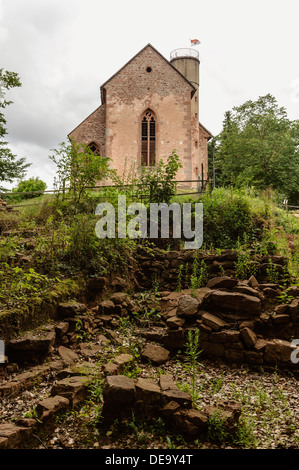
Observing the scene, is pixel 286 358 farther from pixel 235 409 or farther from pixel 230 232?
pixel 230 232

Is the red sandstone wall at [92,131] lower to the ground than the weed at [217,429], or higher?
higher

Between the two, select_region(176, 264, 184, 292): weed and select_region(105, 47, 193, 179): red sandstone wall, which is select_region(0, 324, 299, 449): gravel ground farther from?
select_region(105, 47, 193, 179): red sandstone wall

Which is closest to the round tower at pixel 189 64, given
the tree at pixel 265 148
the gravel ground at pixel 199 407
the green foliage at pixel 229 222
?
the tree at pixel 265 148

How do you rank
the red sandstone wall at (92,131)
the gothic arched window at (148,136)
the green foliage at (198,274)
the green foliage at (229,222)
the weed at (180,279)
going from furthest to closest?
1. the red sandstone wall at (92,131)
2. the gothic arched window at (148,136)
3. the green foliage at (229,222)
4. the weed at (180,279)
5. the green foliage at (198,274)

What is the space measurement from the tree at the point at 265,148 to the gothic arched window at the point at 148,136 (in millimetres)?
8314

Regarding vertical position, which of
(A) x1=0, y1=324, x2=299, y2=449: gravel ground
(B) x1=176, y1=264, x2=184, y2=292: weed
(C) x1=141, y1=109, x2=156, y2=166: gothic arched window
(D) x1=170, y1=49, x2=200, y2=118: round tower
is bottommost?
(A) x1=0, y1=324, x2=299, y2=449: gravel ground

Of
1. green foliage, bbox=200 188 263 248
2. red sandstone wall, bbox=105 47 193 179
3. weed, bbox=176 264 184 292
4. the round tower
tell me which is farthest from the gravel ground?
the round tower

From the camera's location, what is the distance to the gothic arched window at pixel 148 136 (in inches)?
813

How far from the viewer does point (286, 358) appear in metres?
5.22

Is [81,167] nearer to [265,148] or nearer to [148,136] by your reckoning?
[148,136]

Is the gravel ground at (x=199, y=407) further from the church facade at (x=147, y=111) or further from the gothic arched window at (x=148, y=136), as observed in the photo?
the gothic arched window at (x=148, y=136)

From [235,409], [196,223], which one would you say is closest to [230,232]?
[196,223]

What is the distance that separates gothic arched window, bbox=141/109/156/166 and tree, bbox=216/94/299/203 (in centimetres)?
831

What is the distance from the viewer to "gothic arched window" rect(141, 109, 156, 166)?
67.7 ft
